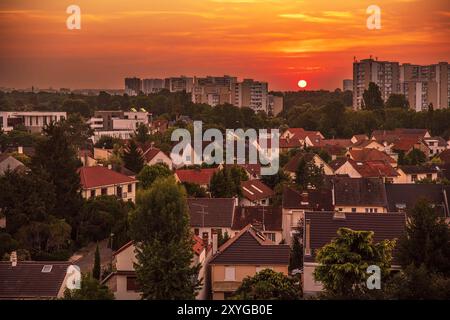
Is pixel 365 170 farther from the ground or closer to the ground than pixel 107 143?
closer to the ground

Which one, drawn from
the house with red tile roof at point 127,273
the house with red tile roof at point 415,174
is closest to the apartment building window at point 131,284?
the house with red tile roof at point 127,273

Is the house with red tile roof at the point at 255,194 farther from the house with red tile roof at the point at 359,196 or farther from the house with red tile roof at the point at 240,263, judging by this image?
the house with red tile roof at the point at 240,263

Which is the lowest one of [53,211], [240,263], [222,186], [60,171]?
[240,263]

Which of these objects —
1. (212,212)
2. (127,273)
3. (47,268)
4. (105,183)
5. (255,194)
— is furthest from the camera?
(255,194)

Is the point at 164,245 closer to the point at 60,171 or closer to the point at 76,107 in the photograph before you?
the point at 60,171

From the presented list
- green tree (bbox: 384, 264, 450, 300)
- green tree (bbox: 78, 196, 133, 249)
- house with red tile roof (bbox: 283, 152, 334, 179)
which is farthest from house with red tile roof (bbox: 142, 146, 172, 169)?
green tree (bbox: 384, 264, 450, 300)

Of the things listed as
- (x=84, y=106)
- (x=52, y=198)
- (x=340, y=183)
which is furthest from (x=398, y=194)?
(x=84, y=106)

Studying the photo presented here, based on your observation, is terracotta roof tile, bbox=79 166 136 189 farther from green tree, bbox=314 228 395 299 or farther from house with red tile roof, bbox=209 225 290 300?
green tree, bbox=314 228 395 299

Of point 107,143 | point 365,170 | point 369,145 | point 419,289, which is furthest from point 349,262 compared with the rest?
point 369,145
